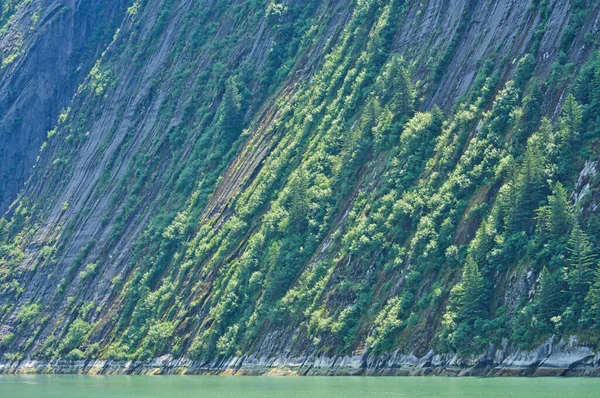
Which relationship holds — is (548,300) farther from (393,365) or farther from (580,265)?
(393,365)

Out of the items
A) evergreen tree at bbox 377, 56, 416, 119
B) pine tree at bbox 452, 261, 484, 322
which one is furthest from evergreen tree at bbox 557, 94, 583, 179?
evergreen tree at bbox 377, 56, 416, 119

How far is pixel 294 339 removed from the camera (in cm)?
8356

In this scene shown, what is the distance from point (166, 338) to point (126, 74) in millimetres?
50369

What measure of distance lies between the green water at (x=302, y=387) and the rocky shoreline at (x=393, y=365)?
1693 millimetres

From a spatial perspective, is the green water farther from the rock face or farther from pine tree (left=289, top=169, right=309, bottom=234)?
the rock face

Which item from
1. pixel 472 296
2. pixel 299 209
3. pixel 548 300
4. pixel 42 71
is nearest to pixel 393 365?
pixel 472 296

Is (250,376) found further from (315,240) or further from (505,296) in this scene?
(505,296)

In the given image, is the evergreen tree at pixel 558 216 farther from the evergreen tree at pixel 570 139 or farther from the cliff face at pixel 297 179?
the evergreen tree at pixel 570 139

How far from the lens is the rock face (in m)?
149

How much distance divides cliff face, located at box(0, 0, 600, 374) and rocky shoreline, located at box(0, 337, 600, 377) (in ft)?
2.23

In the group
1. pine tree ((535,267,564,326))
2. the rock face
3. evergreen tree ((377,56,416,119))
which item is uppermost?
evergreen tree ((377,56,416,119))

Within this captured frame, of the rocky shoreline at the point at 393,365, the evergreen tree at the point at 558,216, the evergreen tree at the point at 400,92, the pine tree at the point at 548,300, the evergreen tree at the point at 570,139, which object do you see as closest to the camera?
the rocky shoreline at the point at 393,365

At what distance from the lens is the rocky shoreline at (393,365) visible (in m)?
61.1

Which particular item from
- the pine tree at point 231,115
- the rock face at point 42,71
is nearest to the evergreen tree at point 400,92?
the pine tree at point 231,115
